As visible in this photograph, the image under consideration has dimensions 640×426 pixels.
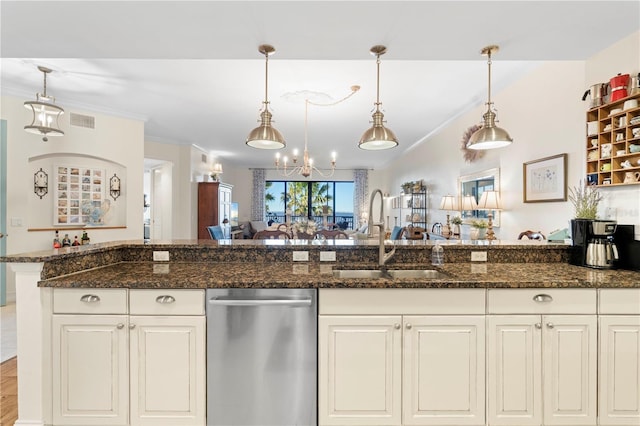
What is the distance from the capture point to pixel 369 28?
203 cm

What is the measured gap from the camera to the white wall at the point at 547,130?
2092 millimetres

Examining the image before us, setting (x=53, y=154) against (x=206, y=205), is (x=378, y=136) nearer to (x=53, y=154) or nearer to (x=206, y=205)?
(x=53, y=154)

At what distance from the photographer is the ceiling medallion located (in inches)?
173

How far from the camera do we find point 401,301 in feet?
5.56

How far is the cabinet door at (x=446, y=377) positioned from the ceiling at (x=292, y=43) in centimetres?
177

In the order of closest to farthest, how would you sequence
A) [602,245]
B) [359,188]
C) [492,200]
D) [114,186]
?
1. [602,245]
2. [492,200]
3. [114,186]
4. [359,188]

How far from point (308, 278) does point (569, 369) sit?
1440 mm

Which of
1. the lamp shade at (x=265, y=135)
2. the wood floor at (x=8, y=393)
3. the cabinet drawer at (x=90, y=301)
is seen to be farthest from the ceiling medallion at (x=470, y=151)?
the wood floor at (x=8, y=393)

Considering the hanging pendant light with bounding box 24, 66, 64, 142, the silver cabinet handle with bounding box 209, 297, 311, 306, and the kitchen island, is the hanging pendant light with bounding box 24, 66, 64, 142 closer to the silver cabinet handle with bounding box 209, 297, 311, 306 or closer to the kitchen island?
the kitchen island

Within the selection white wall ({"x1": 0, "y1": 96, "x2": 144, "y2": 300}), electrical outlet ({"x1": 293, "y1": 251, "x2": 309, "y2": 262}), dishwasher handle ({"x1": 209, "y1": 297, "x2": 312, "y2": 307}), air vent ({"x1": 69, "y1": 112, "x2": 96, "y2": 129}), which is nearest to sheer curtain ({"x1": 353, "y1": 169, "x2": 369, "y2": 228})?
white wall ({"x1": 0, "y1": 96, "x2": 144, "y2": 300})

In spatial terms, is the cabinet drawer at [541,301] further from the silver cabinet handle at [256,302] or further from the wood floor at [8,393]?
the wood floor at [8,393]

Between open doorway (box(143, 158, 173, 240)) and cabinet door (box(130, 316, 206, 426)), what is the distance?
556 centimetres

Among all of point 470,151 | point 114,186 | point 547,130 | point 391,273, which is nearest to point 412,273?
point 391,273

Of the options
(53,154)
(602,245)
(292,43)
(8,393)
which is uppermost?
(292,43)
